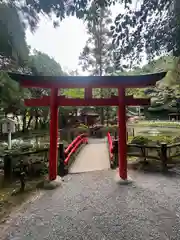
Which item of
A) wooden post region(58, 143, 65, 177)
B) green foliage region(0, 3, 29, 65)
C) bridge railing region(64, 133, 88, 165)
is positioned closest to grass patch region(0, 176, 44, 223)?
wooden post region(58, 143, 65, 177)

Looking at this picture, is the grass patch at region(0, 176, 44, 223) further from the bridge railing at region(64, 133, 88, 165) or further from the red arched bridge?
the bridge railing at region(64, 133, 88, 165)

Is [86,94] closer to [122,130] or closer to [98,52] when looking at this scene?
[122,130]

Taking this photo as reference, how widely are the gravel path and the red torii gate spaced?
843mm

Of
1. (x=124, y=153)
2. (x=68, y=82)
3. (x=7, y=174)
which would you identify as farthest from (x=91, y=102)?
(x=7, y=174)

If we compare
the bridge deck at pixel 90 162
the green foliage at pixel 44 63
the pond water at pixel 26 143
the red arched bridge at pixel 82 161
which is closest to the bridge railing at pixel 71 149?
the red arched bridge at pixel 82 161

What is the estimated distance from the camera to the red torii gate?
16.5 feet

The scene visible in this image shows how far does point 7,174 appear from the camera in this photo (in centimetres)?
551

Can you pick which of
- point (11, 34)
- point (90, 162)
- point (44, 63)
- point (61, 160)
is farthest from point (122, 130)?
point (44, 63)

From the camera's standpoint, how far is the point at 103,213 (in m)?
3.74

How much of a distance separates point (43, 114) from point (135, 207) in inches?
707

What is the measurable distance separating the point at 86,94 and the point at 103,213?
3.07 metres

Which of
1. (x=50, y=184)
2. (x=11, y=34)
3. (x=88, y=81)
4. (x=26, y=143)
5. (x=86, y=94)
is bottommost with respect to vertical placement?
(x=50, y=184)

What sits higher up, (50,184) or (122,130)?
(122,130)

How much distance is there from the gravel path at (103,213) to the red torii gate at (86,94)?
0.84 metres
